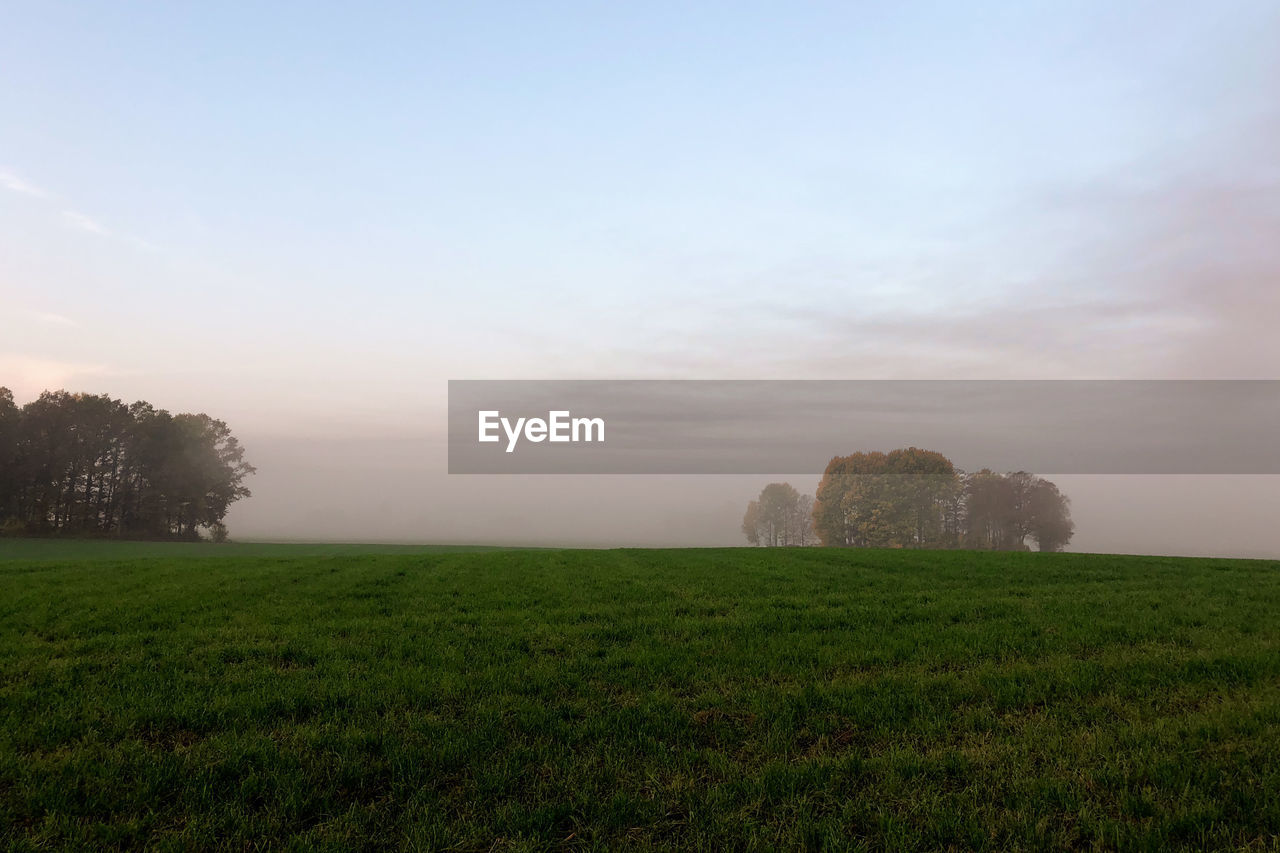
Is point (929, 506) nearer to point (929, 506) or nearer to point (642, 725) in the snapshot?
point (929, 506)

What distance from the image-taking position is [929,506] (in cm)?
7144

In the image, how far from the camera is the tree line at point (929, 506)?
70125mm

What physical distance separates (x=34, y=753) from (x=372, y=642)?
4981 millimetres

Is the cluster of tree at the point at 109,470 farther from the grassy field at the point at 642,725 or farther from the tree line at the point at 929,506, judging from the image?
the tree line at the point at 929,506

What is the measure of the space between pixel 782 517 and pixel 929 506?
29.6 m

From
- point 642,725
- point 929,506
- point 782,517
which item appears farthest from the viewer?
point 782,517

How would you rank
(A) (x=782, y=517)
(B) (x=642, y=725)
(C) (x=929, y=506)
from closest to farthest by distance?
(B) (x=642, y=725), (C) (x=929, y=506), (A) (x=782, y=517)

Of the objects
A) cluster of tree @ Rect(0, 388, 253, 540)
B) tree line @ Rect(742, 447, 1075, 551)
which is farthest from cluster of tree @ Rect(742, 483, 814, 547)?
cluster of tree @ Rect(0, 388, 253, 540)

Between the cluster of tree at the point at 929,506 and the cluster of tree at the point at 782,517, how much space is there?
60.8 feet

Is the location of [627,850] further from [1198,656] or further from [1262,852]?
[1198,656]

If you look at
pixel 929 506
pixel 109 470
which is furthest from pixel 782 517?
pixel 109 470

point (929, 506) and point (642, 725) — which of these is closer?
point (642, 725)

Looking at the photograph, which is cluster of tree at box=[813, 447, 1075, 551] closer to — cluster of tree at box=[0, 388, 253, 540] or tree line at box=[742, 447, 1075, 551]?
tree line at box=[742, 447, 1075, 551]

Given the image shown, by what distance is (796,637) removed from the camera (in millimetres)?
11750
